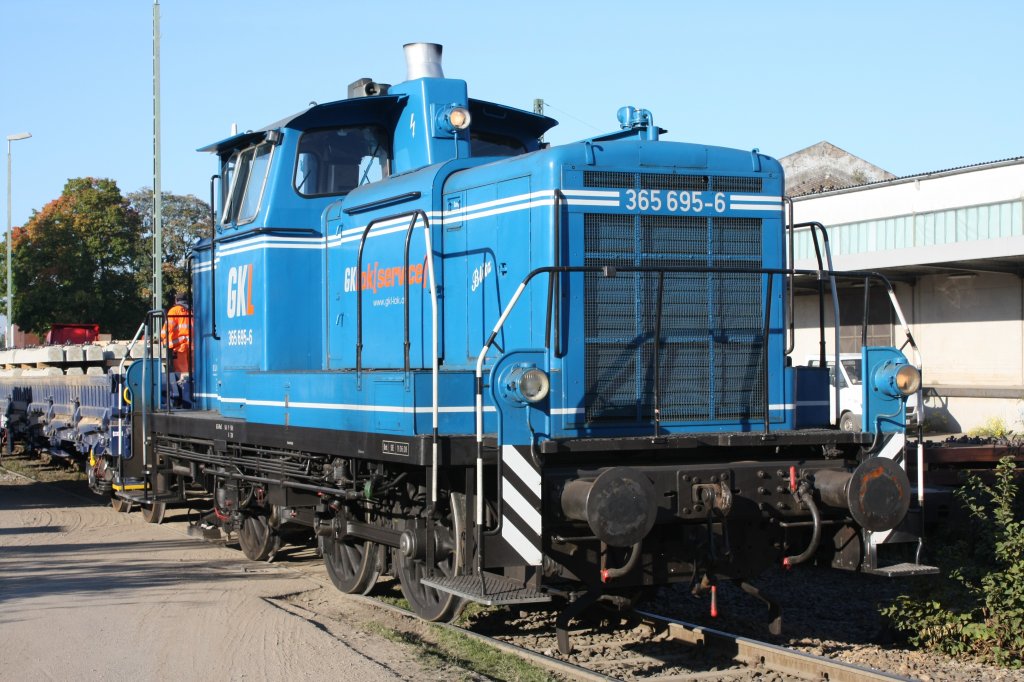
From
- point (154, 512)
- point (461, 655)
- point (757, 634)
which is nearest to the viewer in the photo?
point (461, 655)

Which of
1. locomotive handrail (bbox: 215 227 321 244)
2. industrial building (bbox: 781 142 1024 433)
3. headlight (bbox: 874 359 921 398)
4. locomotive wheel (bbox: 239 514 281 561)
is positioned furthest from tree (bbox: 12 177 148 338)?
headlight (bbox: 874 359 921 398)

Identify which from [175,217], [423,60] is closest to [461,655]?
[423,60]

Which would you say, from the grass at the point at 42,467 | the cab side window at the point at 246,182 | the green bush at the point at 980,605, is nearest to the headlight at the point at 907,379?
the green bush at the point at 980,605

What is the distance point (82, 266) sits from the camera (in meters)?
39.9

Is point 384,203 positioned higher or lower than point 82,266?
lower

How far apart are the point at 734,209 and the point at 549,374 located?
165cm

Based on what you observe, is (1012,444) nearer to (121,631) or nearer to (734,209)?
(734,209)

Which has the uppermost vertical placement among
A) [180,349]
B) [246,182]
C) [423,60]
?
[423,60]

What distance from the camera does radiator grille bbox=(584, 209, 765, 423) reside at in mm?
6332

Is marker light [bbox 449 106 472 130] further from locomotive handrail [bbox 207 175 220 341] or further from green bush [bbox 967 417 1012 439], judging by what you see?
green bush [bbox 967 417 1012 439]

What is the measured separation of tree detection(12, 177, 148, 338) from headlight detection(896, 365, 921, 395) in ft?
119

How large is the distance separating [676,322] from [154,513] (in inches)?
318

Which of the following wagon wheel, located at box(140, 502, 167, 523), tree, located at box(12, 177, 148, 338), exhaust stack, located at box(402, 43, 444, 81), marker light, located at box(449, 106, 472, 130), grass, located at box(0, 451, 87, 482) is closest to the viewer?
marker light, located at box(449, 106, 472, 130)

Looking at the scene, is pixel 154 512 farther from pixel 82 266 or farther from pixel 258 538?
pixel 82 266
